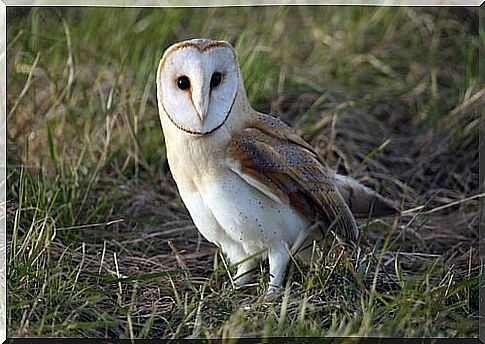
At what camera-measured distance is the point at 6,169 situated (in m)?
2.92

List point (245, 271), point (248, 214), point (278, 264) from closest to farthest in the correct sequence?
point (248, 214) < point (278, 264) < point (245, 271)

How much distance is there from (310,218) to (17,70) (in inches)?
56.2

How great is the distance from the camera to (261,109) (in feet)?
12.6

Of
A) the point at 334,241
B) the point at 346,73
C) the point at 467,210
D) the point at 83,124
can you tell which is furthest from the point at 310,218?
the point at 346,73

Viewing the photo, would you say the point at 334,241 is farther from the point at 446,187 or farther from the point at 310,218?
the point at 446,187

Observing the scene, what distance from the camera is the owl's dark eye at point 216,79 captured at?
244 cm

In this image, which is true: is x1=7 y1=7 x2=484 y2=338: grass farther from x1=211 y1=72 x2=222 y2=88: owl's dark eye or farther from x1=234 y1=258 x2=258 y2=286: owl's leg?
x1=211 y1=72 x2=222 y2=88: owl's dark eye

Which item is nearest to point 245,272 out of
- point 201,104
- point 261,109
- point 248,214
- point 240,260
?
point 240,260

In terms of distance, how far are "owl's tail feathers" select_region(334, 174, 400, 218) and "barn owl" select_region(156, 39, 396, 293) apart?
0.22m

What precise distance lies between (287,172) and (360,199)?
447 millimetres

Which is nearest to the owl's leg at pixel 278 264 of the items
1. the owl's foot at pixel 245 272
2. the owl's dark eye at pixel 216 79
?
the owl's foot at pixel 245 272

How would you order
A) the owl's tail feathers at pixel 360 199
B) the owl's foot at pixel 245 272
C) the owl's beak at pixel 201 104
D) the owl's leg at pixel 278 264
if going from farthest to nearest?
the owl's tail feathers at pixel 360 199, the owl's foot at pixel 245 272, the owl's leg at pixel 278 264, the owl's beak at pixel 201 104

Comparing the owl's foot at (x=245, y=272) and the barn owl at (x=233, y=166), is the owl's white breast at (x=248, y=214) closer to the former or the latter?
the barn owl at (x=233, y=166)

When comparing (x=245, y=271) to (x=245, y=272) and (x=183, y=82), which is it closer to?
(x=245, y=272)
